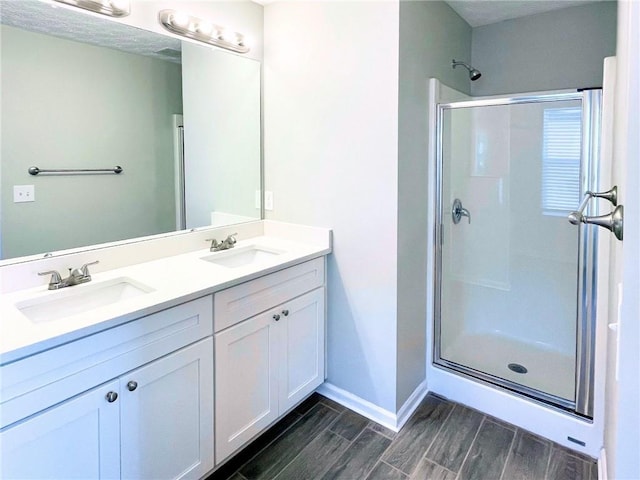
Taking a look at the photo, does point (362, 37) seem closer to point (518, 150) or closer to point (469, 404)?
point (518, 150)

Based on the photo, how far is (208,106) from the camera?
2303 mm

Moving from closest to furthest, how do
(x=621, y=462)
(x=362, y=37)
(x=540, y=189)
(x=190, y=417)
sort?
(x=621, y=462), (x=190, y=417), (x=362, y=37), (x=540, y=189)

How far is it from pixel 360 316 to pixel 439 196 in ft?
2.67

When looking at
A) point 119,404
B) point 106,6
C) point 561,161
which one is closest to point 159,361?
point 119,404

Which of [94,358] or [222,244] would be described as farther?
[222,244]

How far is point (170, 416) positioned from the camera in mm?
1495

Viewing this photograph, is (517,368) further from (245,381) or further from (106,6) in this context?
(106,6)

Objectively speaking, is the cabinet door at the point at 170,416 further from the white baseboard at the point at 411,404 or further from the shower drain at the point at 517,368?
the shower drain at the point at 517,368

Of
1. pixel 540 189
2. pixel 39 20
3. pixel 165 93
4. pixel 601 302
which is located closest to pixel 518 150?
pixel 540 189

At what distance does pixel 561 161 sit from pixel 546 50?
2.46ft

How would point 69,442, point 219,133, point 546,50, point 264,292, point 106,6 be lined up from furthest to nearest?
point 546,50, point 219,133, point 264,292, point 106,6, point 69,442

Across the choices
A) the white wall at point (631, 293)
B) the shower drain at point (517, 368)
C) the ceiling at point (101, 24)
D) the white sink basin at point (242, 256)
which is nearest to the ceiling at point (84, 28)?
the ceiling at point (101, 24)

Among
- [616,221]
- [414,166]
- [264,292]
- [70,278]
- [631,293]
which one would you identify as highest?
[414,166]

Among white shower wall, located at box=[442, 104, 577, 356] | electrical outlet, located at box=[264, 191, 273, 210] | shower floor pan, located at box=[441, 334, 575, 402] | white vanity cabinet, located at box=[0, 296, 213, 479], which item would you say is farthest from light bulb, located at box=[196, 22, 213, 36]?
shower floor pan, located at box=[441, 334, 575, 402]
